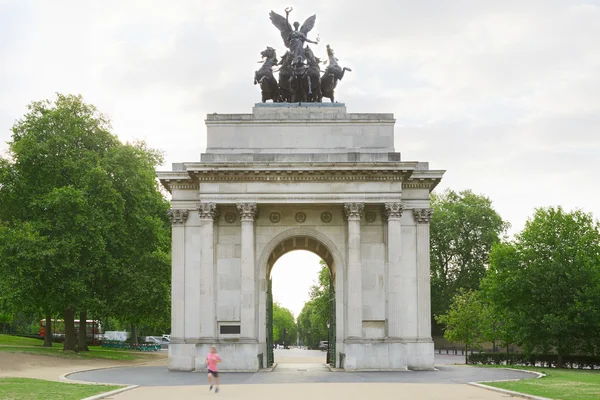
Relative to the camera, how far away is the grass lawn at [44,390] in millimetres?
21562

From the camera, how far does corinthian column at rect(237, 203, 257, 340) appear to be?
3650cm

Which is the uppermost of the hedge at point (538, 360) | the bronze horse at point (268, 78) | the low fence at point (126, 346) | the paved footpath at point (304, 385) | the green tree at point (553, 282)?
the bronze horse at point (268, 78)

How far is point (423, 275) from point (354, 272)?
4.29 meters

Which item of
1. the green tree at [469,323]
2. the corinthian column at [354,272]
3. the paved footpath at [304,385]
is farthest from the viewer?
the green tree at [469,323]

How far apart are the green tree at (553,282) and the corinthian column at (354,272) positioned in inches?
512

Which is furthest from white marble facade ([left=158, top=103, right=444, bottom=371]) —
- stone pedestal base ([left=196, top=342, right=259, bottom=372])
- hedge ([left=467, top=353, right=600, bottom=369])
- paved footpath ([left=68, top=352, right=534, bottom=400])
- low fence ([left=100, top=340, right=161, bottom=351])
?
low fence ([left=100, top=340, right=161, bottom=351])

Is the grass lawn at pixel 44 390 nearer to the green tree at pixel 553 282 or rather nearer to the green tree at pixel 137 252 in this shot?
the green tree at pixel 137 252

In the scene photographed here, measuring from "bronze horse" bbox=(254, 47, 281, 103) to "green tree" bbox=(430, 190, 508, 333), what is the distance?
44.9 m

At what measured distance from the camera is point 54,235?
46469mm

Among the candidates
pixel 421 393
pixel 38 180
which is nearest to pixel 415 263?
pixel 421 393

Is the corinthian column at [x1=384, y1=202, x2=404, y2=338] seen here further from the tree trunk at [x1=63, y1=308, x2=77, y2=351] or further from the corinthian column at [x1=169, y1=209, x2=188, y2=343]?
the tree trunk at [x1=63, y1=308, x2=77, y2=351]

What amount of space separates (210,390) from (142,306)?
88.2 ft

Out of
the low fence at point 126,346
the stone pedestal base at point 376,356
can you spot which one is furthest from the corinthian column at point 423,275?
the low fence at point 126,346

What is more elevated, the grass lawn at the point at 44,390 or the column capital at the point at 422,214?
the column capital at the point at 422,214
